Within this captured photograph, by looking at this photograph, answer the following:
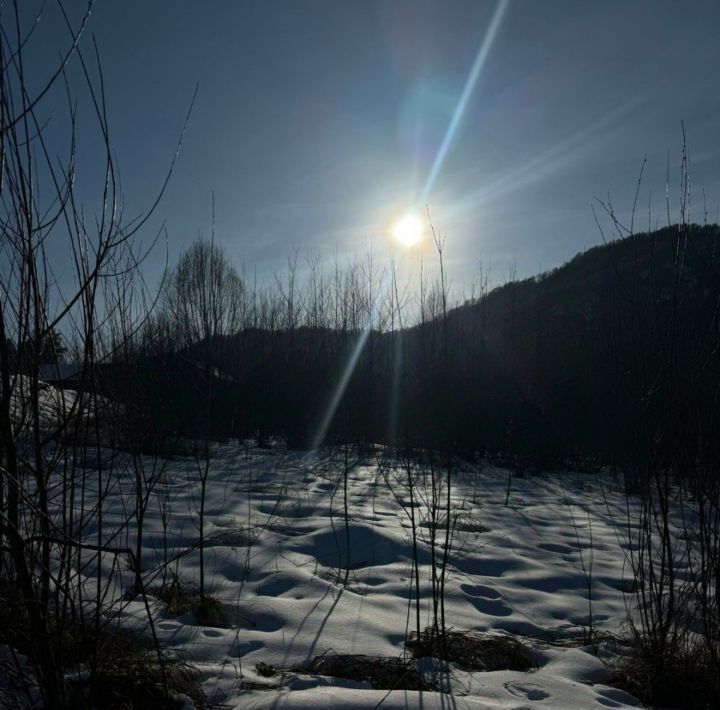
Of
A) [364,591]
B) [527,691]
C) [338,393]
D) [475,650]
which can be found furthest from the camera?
[338,393]

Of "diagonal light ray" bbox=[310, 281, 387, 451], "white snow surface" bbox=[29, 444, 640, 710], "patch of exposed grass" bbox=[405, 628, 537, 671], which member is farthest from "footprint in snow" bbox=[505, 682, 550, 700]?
"diagonal light ray" bbox=[310, 281, 387, 451]

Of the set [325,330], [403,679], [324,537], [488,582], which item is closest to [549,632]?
[488,582]

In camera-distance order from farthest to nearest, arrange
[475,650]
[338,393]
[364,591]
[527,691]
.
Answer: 1. [338,393]
2. [364,591]
3. [475,650]
4. [527,691]

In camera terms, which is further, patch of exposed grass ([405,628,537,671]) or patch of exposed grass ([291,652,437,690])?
patch of exposed grass ([405,628,537,671])

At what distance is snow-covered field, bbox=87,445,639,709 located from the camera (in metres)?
1.87

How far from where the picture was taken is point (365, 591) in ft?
9.55

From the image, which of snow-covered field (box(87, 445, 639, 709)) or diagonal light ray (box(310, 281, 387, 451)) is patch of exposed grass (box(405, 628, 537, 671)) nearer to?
snow-covered field (box(87, 445, 639, 709))

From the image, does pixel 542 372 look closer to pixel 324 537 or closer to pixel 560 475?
pixel 560 475

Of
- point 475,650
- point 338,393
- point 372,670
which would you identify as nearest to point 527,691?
point 475,650

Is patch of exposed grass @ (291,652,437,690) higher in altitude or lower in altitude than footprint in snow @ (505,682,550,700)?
Result: higher

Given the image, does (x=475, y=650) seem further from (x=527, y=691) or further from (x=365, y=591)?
(x=365, y=591)

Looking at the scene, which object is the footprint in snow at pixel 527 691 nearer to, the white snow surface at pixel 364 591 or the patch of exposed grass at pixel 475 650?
the white snow surface at pixel 364 591

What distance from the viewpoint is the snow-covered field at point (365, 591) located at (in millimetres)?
1870

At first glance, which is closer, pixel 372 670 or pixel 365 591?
pixel 372 670
